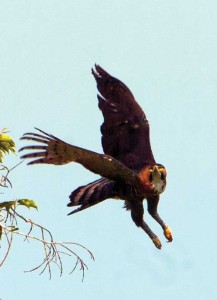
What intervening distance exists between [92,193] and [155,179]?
30.0 inches

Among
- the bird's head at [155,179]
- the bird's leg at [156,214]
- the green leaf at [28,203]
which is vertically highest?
the bird's head at [155,179]

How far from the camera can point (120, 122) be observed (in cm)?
1120

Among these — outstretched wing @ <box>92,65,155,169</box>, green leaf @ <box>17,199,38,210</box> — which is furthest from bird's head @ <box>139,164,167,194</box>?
green leaf @ <box>17,199,38,210</box>

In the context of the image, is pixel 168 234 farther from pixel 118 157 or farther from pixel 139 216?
pixel 118 157

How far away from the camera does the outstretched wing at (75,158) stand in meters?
8.63

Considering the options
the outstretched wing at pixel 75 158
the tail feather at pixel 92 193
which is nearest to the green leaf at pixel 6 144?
the outstretched wing at pixel 75 158

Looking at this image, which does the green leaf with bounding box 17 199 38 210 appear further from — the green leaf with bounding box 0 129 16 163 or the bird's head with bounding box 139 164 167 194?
the bird's head with bounding box 139 164 167 194

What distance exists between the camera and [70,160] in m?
9.05

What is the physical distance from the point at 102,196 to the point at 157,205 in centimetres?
80

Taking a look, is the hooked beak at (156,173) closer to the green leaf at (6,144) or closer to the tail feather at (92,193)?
the tail feather at (92,193)

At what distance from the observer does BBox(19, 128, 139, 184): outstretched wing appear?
28.3 ft

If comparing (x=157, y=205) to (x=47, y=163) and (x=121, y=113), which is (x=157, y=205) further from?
(x=47, y=163)

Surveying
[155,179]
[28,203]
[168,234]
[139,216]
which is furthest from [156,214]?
[28,203]

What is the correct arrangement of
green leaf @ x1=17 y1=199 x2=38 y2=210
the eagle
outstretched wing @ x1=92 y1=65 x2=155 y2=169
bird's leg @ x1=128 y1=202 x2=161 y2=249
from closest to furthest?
green leaf @ x1=17 y1=199 x2=38 y2=210, the eagle, bird's leg @ x1=128 y1=202 x2=161 y2=249, outstretched wing @ x1=92 y1=65 x2=155 y2=169
